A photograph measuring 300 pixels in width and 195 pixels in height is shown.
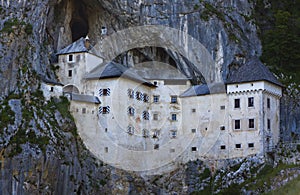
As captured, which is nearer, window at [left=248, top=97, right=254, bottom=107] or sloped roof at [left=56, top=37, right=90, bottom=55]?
window at [left=248, top=97, right=254, bottom=107]

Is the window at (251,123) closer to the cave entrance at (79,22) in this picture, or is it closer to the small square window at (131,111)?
the small square window at (131,111)

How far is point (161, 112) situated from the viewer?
295 feet

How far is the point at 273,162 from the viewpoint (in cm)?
8150

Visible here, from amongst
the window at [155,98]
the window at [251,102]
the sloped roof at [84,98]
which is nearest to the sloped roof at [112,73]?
the window at [155,98]

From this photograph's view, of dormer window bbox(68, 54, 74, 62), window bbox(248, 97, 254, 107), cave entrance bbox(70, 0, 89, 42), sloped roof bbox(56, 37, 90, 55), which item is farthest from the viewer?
cave entrance bbox(70, 0, 89, 42)

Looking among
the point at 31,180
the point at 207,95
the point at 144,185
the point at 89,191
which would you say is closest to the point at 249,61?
the point at 207,95

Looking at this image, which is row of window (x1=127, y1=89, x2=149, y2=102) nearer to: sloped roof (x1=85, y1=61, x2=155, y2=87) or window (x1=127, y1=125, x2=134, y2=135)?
sloped roof (x1=85, y1=61, x2=155, y2=87)

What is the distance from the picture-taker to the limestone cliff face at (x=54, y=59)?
7575cm

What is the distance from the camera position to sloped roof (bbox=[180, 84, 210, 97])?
87625mm

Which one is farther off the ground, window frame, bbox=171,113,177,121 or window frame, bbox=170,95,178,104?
window frame, bbox=170,95,178,104

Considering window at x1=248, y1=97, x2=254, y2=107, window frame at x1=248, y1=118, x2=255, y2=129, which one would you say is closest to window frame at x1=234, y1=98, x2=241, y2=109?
window at x1=248, y1=97, x2=254, y2=107

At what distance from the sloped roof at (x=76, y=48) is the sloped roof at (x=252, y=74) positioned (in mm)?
17734

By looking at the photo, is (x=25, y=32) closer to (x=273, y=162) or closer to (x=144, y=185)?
(x=144, y=185)

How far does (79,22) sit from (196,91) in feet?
61.8
